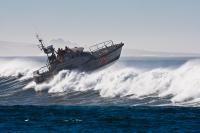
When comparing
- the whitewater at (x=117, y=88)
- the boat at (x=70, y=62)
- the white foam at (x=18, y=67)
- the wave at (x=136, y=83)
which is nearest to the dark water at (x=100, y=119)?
the whitewater at (x=117, y=88)

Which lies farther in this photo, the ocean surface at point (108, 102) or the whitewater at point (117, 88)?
the whitewater at point (117, 88)

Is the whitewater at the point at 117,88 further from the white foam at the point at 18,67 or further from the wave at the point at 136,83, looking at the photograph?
the white foam at the point at 18,67

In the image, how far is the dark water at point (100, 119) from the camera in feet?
129

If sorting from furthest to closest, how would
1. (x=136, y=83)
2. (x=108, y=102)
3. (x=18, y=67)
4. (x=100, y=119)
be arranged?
1. (x=18, y=67)
2. (x=136, y=83)
3. (x=108, y=102)
4. (x=100, y=119)

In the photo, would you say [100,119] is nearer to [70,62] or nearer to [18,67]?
[70,62]

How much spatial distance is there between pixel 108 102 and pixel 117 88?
8296mm

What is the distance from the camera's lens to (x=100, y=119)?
43250mm

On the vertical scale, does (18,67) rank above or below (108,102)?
above

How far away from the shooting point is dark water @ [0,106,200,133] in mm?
39188

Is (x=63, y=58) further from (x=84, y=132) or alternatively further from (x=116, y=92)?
(x=84, y=132)

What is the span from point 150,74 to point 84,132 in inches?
1111

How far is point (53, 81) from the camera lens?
7625cm

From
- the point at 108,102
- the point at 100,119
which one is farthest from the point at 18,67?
the point at 100,119

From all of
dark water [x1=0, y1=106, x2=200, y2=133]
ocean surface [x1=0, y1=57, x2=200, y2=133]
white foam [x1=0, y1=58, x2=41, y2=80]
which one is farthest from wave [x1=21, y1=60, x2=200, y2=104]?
white foam [x1=0, y1=58, x2=41, y2=80]
